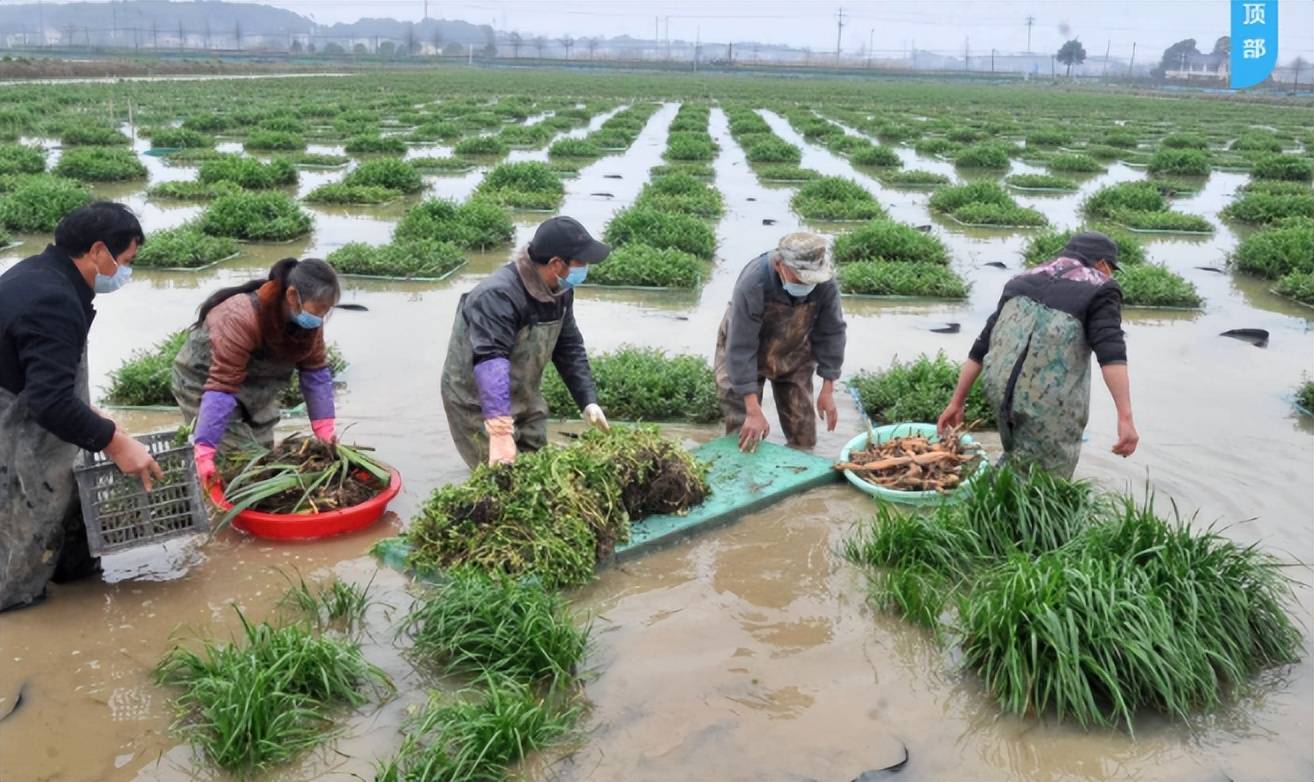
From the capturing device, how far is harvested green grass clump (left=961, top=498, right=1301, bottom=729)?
3.50 meters

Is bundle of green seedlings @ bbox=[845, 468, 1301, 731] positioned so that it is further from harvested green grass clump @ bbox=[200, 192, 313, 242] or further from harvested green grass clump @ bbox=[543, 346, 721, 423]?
harvested green grass clump @ bbox=[200, 192, 313, 242]

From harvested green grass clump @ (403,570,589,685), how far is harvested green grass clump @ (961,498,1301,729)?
146cm

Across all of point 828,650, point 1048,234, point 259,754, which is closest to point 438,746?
point 259,754

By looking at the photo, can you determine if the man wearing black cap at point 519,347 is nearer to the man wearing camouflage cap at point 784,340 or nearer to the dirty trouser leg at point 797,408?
the man wearing camouflage cap at point 784,340

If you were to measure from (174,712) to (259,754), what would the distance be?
45 centimetres

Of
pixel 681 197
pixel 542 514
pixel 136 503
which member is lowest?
pixel 542 514

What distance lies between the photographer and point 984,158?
2036 centimetres

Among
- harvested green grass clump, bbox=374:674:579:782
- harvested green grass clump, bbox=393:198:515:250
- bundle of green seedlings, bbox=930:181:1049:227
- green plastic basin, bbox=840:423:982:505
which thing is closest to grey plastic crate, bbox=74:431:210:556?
harvested green grass clump, bbox=374:674:579:782

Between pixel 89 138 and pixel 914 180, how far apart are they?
49.7 ft

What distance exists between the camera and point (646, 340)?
820 cm

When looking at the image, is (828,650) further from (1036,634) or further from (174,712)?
(174,712)

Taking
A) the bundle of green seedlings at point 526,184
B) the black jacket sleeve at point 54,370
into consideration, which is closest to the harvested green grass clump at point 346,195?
the bundle of green seedlings at point 526,184

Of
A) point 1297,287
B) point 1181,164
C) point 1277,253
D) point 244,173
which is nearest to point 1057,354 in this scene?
point 1297,287

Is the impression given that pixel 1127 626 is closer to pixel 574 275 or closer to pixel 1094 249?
pixel 1094 249
